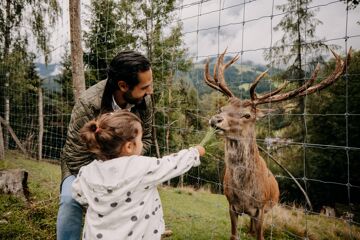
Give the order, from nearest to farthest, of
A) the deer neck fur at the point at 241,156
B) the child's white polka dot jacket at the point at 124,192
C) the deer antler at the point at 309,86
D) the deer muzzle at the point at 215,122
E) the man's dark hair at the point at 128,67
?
the child's white polka dot jacket at the point at 124,192
the man's dark hair at the point at 128,67
the deer antler at the point at 309,86
the deer muzzle at the point at 215,122
the deer neck fur at the point at 241,156

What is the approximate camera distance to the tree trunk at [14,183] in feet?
14.5

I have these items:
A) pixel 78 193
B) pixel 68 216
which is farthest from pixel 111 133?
Result: pixel 68 216

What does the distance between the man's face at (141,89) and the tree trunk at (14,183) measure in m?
2.84

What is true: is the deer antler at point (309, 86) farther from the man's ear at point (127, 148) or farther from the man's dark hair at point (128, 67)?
the man's ear at point (127, 148)

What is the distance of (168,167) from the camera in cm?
183

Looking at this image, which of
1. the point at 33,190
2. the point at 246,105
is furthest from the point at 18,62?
the point at 246,105

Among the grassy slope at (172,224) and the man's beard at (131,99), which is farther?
the grassy slope at (172,224)

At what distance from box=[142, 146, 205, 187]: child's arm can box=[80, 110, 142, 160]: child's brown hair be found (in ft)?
0.60

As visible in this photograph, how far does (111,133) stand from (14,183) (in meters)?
3.25

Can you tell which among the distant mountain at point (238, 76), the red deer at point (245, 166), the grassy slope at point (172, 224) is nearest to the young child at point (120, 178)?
the distant mountain at point (238, 76)

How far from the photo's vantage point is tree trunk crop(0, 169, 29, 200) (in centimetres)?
442

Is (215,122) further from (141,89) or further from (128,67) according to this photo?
(128,67)

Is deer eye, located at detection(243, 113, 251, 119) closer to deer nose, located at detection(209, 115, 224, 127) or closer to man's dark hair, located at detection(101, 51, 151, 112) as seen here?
deer nose, located at detection(209, 115, 224, 127)

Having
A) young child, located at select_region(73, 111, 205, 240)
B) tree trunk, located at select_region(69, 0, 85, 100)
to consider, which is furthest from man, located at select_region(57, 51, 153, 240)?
tree trunk, located at select_region(69, 0, 85, 100)
